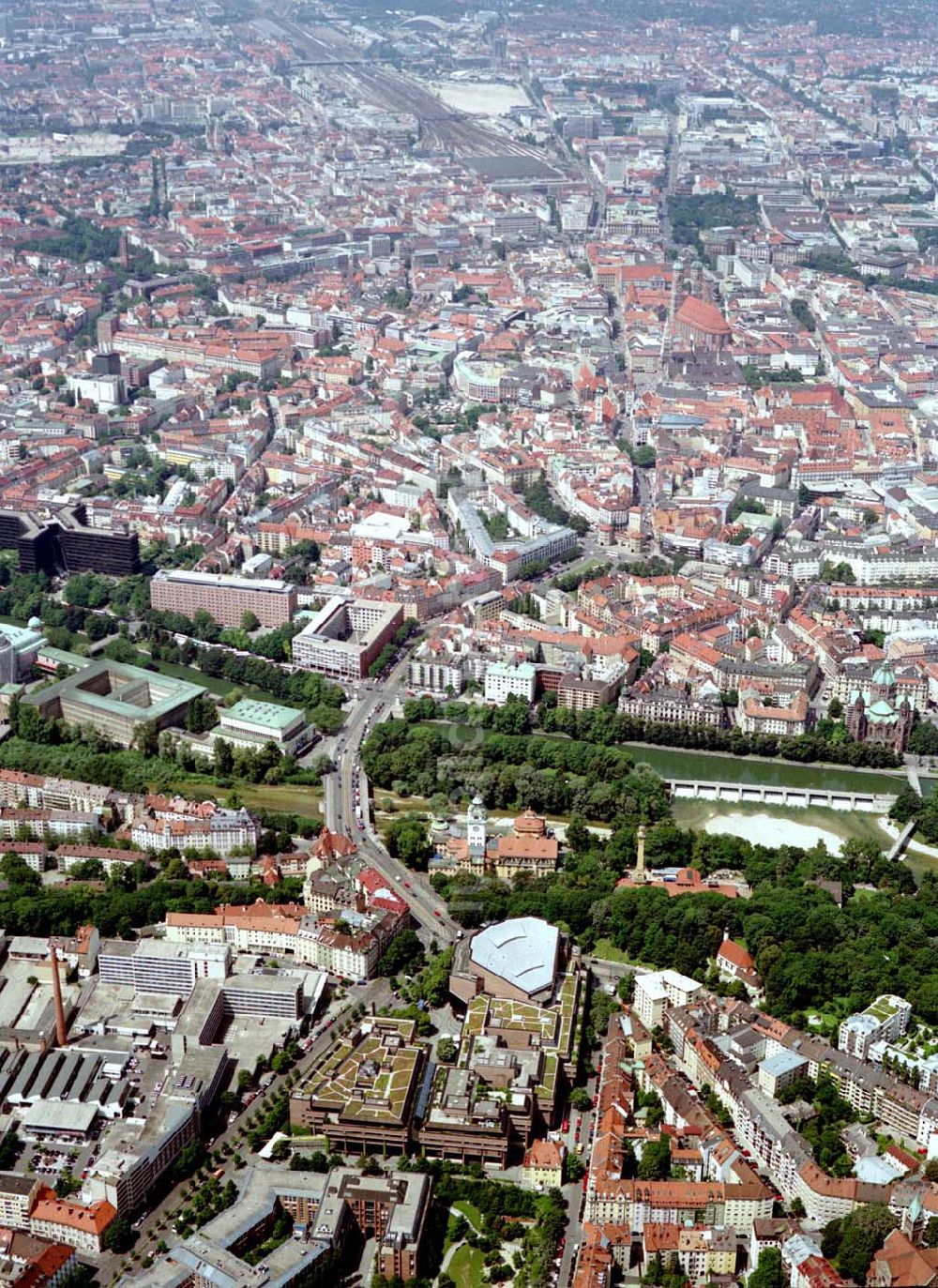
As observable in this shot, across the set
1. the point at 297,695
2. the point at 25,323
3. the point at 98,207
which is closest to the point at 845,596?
the point at 297,695

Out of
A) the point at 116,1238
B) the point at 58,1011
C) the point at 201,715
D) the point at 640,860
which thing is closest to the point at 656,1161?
the point at 116,1238

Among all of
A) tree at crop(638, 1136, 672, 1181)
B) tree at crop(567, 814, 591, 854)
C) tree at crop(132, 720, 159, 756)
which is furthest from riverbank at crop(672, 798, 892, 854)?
tree at crop(132, 720, 159, 756)

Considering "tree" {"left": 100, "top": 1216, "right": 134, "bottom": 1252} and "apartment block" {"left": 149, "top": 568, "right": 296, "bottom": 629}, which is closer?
"tree" {"left": 100, "top": 1216, "right": 134, "bottom": 1252}

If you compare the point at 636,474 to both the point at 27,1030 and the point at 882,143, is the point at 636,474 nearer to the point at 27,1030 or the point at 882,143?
the point at 27,1030

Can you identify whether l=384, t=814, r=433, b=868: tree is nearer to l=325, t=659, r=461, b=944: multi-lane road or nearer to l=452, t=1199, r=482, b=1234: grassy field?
l=325, t=659, r=461, b=944: multi-lane road

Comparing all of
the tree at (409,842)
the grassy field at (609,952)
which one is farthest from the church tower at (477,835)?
the grassy field at (609,952)

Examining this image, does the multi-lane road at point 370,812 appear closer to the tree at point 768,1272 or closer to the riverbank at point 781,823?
the riverbank at point 781,823
